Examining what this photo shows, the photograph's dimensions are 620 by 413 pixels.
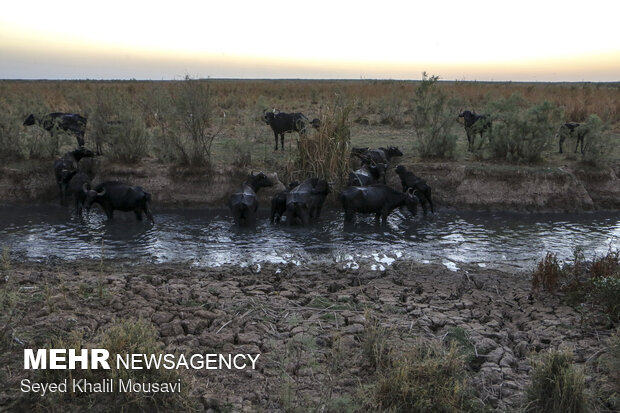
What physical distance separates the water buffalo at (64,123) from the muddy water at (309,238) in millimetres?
3142

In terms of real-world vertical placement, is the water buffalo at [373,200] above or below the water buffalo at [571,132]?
below

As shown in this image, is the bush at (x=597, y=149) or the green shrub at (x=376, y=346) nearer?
the green shrub at (x=376, y=346)

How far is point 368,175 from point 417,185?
3.65ft

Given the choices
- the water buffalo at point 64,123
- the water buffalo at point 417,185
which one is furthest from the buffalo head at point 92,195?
the water buffalo at point 417,185

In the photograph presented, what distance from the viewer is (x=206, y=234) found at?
10.0 metres

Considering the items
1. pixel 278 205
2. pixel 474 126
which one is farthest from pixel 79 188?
pixel 474 126

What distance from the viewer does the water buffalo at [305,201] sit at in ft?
33.2

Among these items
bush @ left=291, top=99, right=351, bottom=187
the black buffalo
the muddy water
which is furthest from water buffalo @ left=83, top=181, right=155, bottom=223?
the black buffalo

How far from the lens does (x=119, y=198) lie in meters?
10.4

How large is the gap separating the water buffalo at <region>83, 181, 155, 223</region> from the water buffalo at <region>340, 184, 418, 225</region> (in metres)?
3.92

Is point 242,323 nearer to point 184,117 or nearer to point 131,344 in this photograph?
point 131,344

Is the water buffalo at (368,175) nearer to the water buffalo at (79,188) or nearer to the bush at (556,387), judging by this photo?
the water buffalo at (79,188)

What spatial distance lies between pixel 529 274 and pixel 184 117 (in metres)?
8.85

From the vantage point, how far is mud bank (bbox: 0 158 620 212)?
12.4 metres
